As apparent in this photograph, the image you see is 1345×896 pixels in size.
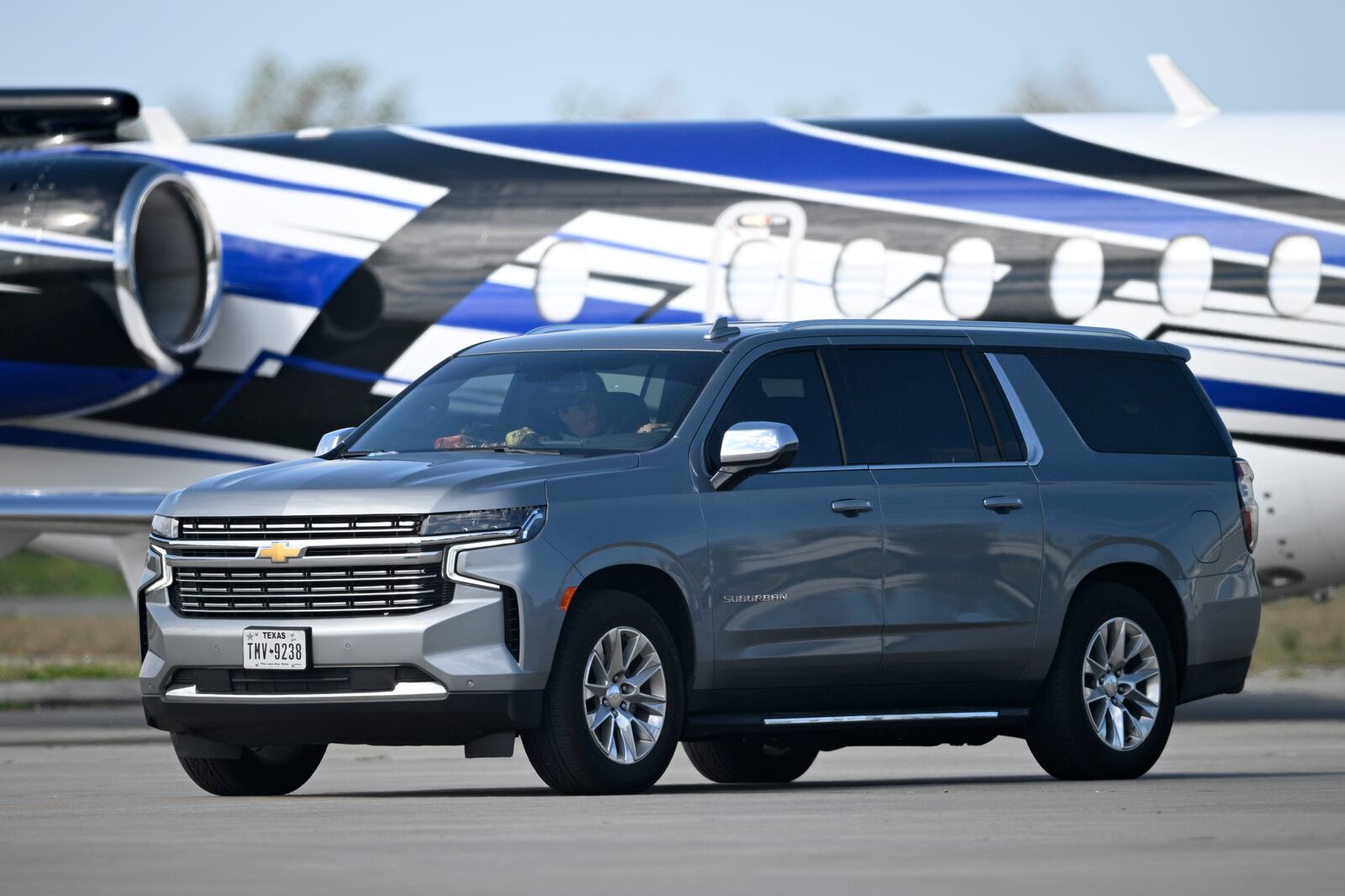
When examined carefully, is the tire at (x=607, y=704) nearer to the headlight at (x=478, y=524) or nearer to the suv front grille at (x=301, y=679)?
the headlight at (x=478, y=524)

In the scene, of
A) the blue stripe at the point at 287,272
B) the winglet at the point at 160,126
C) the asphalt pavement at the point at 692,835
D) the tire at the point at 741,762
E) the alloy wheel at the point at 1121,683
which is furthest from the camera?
the winglet at the point at 160,126

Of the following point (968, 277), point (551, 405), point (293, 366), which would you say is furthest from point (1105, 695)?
point (293, 366)

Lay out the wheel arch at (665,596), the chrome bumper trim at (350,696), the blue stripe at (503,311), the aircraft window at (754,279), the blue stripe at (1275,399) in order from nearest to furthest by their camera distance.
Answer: the chrome bumper trim at (350,696), the wheel arch at (665,596), the blue stripe at (1275,399), the aircraft window at (754,279), the blue stripe at (503,311)

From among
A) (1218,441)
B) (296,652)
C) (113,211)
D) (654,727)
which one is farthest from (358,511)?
(113,211)

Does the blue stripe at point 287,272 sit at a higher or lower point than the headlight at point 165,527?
higher

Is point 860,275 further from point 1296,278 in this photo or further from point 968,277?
point 1296,278

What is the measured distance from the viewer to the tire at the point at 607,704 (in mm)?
9734

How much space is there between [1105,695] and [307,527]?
160 inches

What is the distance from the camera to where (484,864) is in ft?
23.8

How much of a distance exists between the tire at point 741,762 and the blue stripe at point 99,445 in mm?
7848

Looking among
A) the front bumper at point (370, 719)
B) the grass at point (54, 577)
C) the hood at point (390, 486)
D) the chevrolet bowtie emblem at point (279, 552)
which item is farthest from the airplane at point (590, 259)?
the grass at point (54, 577)

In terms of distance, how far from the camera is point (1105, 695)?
1165 centimetres

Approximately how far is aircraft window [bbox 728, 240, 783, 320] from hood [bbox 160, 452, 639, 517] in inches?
311

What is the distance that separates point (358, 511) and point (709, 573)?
4.99 feet
